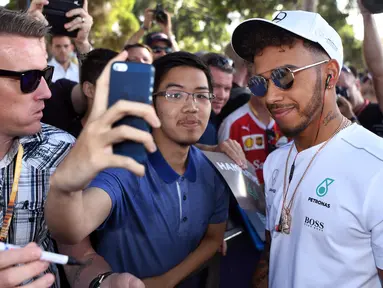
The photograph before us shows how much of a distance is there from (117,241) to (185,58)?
1.07 meters

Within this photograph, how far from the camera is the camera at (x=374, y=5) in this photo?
10.0ft

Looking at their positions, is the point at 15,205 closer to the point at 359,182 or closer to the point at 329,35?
the point at 359,182

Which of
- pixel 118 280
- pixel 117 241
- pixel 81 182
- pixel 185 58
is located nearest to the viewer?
pixel 81 182

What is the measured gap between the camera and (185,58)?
104 inches

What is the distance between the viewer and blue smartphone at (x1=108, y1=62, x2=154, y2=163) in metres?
1.20

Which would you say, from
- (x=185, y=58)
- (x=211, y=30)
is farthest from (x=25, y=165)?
(x=211, y=30)

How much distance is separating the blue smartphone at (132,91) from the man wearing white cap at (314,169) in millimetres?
1109

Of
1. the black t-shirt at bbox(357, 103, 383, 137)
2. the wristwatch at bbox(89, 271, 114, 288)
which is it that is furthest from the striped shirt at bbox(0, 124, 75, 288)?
the black t-shirt at bbox(357, 103, 383, 137)

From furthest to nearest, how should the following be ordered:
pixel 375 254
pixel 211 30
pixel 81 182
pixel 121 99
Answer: pixel 211 30 < pixel 375 254 < pixel 81 182 < pixel 121 99

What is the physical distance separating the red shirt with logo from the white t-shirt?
1.89 metres

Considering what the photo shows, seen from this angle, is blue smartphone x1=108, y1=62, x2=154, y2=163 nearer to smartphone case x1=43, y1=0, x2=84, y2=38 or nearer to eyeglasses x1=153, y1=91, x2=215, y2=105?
eyeglasses x1=153, y1=91, x2=215, y2=105

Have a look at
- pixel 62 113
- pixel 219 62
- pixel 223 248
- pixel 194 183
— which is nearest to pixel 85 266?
pixel 194 183

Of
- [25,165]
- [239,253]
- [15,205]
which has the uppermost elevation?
[25,165]

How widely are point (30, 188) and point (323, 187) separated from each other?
1.28 m
